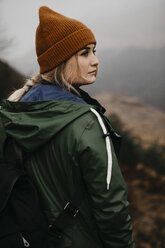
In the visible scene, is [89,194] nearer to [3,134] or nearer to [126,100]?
[3,134]

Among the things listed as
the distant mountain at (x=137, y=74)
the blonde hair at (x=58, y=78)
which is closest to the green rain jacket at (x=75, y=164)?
the blonde hair at (x=58, y=78)

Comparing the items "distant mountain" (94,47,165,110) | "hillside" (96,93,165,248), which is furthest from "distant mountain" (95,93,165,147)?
"distant mountain" (94,47,165,110)

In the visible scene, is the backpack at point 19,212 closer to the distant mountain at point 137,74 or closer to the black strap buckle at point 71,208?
the black strap buckle at point 71,208

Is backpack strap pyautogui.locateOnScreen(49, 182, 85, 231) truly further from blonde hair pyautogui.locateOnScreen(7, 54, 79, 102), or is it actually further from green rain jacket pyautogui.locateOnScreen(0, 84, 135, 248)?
blonde hair pyautogui.locateOnScreen(7, 54, 79, 102)

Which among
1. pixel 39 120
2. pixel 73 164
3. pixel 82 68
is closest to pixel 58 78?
pixel 82 68

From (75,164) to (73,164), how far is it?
0.04ft

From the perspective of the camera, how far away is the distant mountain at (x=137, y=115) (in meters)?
5.41

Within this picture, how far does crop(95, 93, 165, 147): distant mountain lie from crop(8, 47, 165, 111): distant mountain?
0.18m

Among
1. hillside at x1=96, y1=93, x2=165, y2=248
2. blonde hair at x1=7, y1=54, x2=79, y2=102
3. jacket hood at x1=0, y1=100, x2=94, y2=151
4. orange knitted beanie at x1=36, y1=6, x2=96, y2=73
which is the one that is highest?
orange knitted beanie at x1=36, y1=6, x2=96, y2=73

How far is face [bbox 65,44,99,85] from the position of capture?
4.18 ft

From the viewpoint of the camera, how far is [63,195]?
1.08m

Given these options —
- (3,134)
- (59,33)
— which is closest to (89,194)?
(3,134)

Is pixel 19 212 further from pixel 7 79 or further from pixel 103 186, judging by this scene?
pixel 7 79

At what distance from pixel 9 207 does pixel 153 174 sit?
361cm
